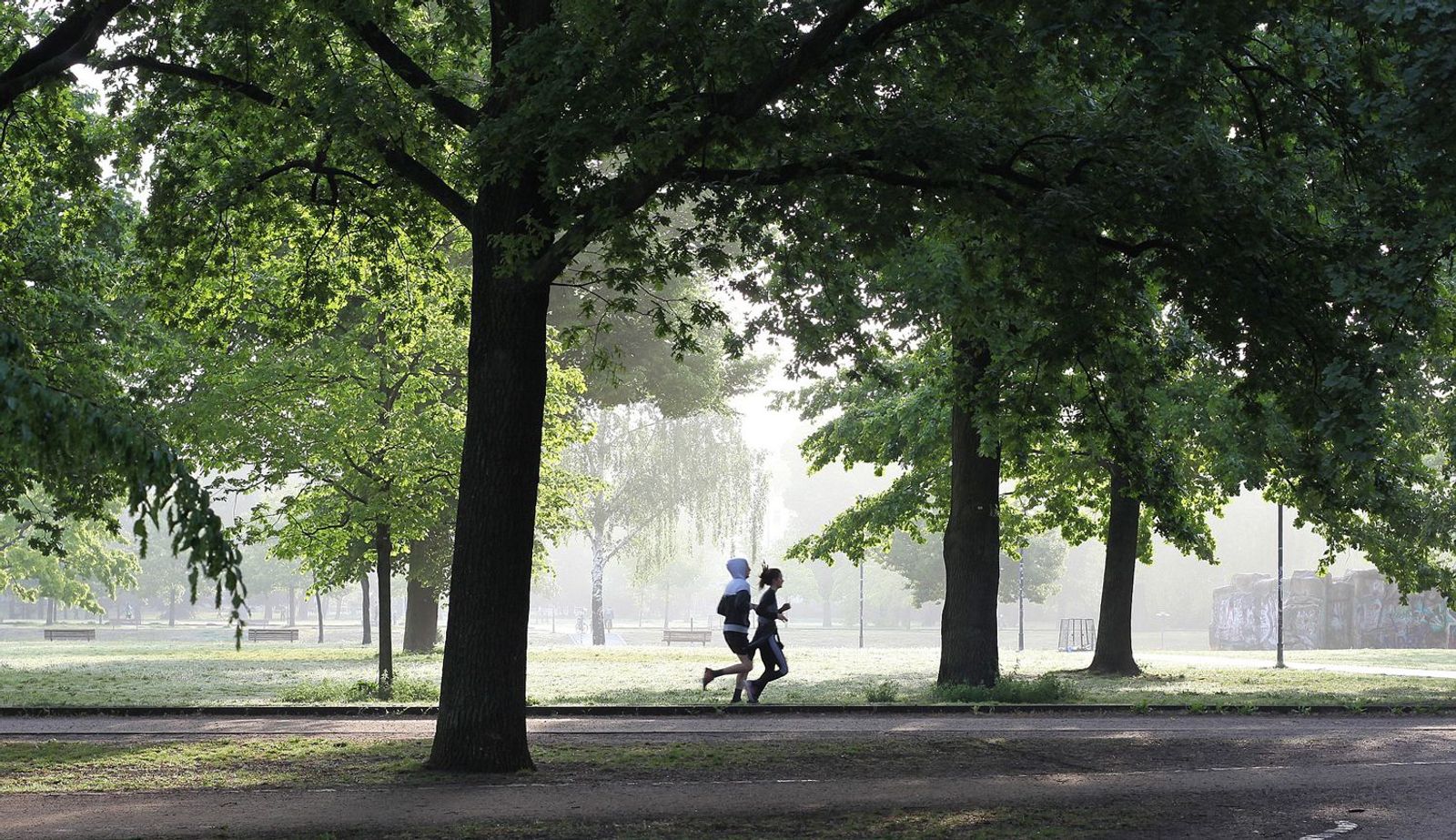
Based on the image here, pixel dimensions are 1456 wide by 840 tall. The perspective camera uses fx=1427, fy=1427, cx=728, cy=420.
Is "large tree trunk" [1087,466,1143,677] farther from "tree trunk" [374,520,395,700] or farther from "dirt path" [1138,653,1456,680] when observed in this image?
"tree trunk" [374,520,395,700]

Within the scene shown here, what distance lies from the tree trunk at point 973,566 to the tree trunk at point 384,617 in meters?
7.56

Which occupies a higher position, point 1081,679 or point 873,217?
point 873,217

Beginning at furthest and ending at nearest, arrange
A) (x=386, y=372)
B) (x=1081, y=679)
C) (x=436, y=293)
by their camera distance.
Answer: (x=1081, y=679), (x=386, y=372), (x=436, y=293)

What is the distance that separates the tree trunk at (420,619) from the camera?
3481 centimetres

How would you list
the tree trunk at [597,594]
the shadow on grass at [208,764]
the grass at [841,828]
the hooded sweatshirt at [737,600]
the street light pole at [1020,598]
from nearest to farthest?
the grass at [841,828]
the shadow on grass at [208,764]
the hooded sweatshirt at [737,600]
the street light pole at [1020,598]
the tree trunk at [597,594]

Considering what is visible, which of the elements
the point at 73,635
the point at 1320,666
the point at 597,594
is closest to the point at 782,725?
the point at 1320,666

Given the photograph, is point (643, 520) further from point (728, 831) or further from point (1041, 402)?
point (728, 831)

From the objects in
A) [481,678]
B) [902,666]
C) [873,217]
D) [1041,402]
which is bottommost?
[902,666]

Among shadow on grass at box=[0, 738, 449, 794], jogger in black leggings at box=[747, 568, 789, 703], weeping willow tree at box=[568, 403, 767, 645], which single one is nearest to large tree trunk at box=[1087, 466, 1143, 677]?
jogger in black leggings at box=[747, 568, 789, 703]

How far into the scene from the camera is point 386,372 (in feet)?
66.3

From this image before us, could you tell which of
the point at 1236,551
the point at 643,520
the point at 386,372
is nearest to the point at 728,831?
the point at 386,372

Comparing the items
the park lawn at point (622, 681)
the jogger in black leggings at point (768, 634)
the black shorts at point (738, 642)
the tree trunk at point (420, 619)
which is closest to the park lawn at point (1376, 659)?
the park lawn at point (622, 681)

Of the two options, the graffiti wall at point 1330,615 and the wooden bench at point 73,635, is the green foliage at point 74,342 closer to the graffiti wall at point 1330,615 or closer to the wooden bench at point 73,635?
the wooden bench at point 73,635

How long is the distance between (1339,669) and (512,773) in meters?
26.5
